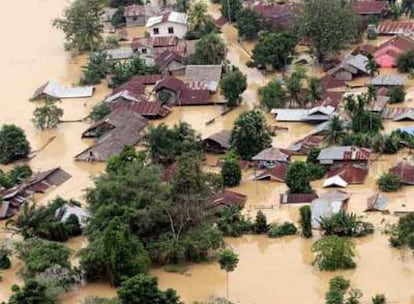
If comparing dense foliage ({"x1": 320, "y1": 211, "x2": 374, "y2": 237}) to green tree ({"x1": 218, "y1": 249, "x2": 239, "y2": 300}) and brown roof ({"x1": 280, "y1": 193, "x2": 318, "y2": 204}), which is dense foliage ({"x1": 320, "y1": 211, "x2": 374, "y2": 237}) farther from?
Result: green tree ({"x1": 218, "y1": 249, "x2": 239, "y2": 300})

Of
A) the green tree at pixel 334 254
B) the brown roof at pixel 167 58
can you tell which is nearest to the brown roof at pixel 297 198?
the green tree at pixel 334 254

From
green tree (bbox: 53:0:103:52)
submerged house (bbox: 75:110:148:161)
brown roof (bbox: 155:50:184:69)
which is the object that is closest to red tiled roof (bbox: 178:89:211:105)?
submerged house (bbox: 75:110:148:161)

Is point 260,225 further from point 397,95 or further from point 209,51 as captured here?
point 209,51

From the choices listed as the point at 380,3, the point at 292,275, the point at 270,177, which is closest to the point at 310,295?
the point at 292,275

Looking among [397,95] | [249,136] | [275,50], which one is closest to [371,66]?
[397,95]

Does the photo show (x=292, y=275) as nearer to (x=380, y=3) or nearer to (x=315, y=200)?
(x=315, y=200)

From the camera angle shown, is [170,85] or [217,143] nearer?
[217,143]
